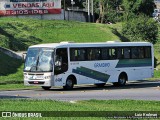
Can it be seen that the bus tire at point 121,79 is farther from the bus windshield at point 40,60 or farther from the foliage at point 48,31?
the foliage at point 48,31

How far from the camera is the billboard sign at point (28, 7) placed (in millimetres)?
77000

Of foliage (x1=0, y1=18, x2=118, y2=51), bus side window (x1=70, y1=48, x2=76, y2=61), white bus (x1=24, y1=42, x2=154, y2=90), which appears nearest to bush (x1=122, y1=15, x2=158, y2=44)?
foliage (x1=0, y1=18, x2=118, y2=51)

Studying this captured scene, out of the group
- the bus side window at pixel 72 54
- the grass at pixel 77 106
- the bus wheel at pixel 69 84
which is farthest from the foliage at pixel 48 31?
the grass at pixel 77 106

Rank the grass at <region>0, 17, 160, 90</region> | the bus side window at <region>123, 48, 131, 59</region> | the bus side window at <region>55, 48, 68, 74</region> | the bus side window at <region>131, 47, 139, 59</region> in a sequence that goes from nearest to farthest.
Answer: the bus side window at <region>55, 48, 68, 74</region>, the bus side window at <region>123, 48, 131, 59</region>, the bus side window at <region>131, 47, 139, 59</region>, the grass at <region>0, 17, 160, 90</region>

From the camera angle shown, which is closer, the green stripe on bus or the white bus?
the white bus

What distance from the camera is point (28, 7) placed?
7825 centimetres

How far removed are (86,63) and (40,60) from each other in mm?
3139

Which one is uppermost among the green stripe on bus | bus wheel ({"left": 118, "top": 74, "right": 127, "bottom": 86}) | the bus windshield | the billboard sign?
the billboard sign

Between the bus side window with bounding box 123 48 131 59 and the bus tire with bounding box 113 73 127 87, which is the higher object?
the bus side window with bounding box 123 48 131 59

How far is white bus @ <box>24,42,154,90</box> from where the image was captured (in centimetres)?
3161

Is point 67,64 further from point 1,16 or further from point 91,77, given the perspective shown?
point 1,16

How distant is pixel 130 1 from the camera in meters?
101

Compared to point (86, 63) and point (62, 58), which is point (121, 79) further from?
point (62, 58)

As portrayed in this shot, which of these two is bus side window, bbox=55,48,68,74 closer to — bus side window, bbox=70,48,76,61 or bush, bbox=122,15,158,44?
bus side window, bbox=70,48,76,61
